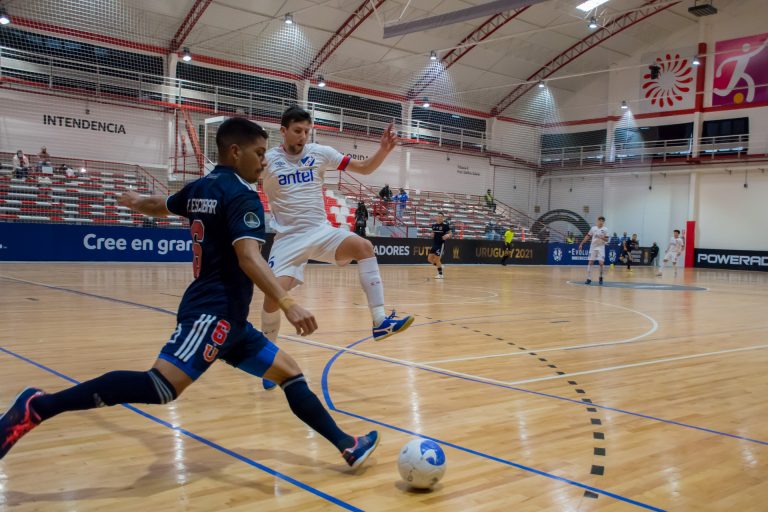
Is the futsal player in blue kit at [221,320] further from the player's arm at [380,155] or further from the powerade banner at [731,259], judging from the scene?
the powerade banner at [731,259]

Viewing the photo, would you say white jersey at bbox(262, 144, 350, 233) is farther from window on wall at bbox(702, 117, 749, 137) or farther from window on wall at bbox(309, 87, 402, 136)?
window on wall at bbox(702, 117, 749, 137)

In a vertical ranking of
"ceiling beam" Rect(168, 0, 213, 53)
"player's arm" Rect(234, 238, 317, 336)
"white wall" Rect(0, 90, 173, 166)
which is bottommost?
"player's arm" Rect(234, 238, 317, 336)

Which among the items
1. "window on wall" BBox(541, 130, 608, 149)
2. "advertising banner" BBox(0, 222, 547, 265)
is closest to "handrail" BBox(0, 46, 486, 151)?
"advertising banner" BBox(0, 222, 547, 265)

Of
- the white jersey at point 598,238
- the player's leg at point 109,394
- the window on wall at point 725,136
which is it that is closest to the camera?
the player's leg at point 109,394

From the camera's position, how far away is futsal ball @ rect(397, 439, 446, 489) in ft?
10.2

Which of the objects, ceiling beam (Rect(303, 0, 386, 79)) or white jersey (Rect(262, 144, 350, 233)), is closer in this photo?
white jersey (Rect(262, 144, 350, 233))

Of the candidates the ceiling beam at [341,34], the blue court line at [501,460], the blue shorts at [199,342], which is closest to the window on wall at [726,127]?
the ceiling beam at [341,34]

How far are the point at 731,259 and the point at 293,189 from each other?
118 ft

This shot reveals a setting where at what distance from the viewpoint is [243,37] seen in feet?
90.6

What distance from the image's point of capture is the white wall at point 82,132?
24.1 metres

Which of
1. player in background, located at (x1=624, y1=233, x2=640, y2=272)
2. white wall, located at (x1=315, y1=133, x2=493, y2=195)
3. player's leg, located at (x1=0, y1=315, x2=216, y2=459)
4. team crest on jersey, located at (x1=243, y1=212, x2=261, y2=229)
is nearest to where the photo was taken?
player's leg, located at (x1=0, y1=315, x2=216, y2=459)

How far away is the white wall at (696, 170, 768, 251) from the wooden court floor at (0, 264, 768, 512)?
1164 inches

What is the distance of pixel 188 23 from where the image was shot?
2620 centimetres

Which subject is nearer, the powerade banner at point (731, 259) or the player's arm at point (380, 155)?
the player's arm at point (380, 155)
